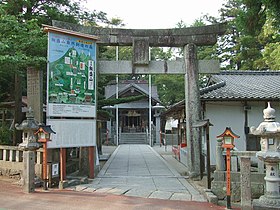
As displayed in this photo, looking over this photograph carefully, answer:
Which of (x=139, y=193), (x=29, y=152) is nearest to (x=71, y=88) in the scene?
(x=29, y=152)

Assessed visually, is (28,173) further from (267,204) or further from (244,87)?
(244,87)

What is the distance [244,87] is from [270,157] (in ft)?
29.2

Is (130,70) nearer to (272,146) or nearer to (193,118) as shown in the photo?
(193,118)

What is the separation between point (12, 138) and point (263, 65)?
73.5 feet

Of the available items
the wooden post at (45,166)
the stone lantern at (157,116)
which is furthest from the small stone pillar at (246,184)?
the stone lantern at (157,116)

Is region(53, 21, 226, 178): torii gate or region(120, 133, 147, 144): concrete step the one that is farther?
region(120, 133, 147, 144): concrete step

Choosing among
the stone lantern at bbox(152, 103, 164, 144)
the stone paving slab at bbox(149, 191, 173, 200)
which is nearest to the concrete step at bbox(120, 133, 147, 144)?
the stone lantern at bbox(152, 103, 164, 144)

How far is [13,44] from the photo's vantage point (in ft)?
32.7

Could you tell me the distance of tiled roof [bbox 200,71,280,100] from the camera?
42.3 ft

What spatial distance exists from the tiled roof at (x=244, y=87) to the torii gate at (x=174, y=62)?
1.26m

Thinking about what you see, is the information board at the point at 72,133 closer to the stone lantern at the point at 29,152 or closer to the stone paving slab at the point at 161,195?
the stone lantern at the point at 29,152

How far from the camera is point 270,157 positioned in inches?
270

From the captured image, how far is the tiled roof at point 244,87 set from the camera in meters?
12.9

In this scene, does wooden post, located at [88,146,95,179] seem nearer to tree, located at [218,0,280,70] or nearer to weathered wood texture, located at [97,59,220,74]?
weathered wood texture, located at [97,59,220,74]
